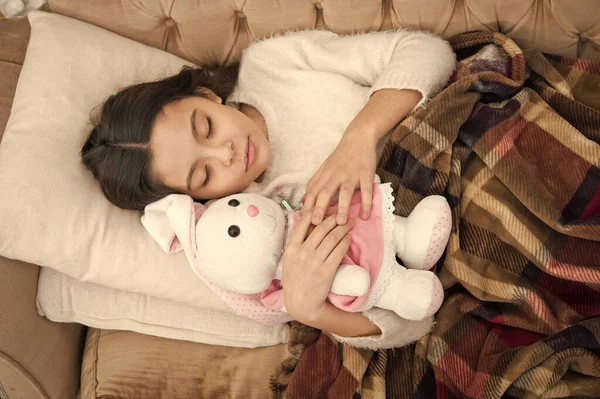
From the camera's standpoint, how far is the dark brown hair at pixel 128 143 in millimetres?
1075

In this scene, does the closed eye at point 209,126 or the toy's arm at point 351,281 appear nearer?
the toy's arm at point 351,281

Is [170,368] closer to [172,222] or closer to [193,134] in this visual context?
[172,222]

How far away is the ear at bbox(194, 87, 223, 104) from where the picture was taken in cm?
A: 117

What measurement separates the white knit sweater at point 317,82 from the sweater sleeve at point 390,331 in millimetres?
293

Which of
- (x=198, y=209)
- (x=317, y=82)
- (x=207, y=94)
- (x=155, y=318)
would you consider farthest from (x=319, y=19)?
(x=155, y=318)

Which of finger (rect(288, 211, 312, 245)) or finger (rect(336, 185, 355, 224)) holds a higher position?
finger (rect(336, 185, 355, 224))

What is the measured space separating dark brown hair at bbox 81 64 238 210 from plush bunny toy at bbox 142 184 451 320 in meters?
0.12

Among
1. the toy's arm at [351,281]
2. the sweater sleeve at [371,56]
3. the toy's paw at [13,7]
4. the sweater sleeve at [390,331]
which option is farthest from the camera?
the toy's paw at [13,7]

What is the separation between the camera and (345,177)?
1.01 metres

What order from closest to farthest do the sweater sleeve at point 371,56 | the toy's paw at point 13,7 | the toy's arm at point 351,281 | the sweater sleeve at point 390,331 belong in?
the toy's arm at point 351,281 < the sweater sleeve at point 390,331 < the sweater sleeve at point 371,56 < the toy's paw at point 13,7

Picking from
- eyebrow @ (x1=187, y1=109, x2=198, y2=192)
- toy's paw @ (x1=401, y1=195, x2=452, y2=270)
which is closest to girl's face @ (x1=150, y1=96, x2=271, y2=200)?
eyebrow @ (x1=187, y1=109, x2=198, y2=192)

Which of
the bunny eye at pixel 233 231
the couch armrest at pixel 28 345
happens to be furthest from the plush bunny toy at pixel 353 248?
the couch armrest at pixel 28 345

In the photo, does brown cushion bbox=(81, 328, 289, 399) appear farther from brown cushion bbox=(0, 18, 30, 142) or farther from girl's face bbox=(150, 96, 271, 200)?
brown cushion bbox=(0, 18, 30, 142)

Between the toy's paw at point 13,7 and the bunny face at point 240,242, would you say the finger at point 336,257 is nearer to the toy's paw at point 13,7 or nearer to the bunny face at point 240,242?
the bunny face at point 240,242
